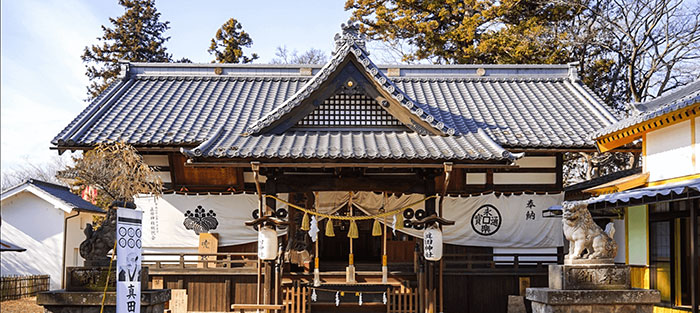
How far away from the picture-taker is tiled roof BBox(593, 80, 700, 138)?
11.1m

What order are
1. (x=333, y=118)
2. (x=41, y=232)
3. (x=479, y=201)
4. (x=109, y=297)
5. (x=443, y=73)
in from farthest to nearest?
1. (x=41, y=232)
2. (x=443, y=73)
3. (x=479, y=201)
4. (x=333, y=118)
5. (x=109, y=297)

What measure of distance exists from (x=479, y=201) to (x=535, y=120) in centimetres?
268

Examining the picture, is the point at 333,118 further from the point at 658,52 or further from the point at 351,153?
the point at 658,52

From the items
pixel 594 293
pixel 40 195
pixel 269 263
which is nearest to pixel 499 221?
pixel 269 263

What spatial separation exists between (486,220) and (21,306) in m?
14.0

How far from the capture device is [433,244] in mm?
12453

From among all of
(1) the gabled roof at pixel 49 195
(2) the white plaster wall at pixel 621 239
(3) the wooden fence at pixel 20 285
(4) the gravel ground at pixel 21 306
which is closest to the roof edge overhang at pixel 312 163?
(2) the white plaster wall at pixel 621 239

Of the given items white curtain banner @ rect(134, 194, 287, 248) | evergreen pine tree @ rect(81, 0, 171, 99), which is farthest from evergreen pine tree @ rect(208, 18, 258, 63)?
white curtain banner @ rect(134, 194, 287, 248)

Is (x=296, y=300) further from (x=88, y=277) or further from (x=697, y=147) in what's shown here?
(x=697, y=147)

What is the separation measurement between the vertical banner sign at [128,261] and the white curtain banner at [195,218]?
21.7 feet

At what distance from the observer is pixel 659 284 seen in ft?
40.4

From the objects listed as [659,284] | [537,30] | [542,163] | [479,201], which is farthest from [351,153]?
[537,30]

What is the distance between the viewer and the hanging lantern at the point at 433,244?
12445 mm

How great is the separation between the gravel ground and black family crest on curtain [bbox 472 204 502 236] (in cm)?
1209
